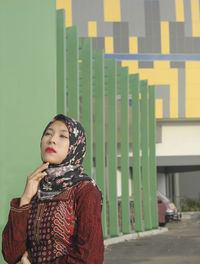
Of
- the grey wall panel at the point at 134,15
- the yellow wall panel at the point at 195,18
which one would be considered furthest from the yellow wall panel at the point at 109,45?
the yellow wall panel at the point at 195,18

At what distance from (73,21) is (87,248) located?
3090 centimetres

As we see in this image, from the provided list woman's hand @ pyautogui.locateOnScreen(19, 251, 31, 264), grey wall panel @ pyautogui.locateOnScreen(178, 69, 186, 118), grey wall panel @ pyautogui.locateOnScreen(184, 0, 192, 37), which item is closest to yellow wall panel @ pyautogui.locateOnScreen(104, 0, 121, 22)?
grey wall panel @ pyautogui.locateOnScreen(184, 0, 192, 37)

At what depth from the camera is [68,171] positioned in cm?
268

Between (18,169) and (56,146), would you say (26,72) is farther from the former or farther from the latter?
(56,146)

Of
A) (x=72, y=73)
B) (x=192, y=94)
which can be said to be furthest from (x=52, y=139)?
(x=192, y=94)

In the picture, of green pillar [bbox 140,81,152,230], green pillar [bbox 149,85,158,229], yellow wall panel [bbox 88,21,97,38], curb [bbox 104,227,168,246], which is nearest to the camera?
curb [bbox 104,227,168,246]

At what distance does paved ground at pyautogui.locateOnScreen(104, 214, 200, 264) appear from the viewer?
11930 millimetres

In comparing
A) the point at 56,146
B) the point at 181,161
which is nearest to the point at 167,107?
the point at 181,161

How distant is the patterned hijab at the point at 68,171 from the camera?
268 centimetres

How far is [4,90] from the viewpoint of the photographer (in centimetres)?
831

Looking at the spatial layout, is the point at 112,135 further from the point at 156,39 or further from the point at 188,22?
the point at 188,22

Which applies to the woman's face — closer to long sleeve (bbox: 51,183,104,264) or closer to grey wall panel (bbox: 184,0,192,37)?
long sleeve (bbox: 51,183,104,264)

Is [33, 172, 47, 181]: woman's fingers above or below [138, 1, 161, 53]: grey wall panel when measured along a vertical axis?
below

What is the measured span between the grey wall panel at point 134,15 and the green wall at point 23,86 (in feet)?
81.4
